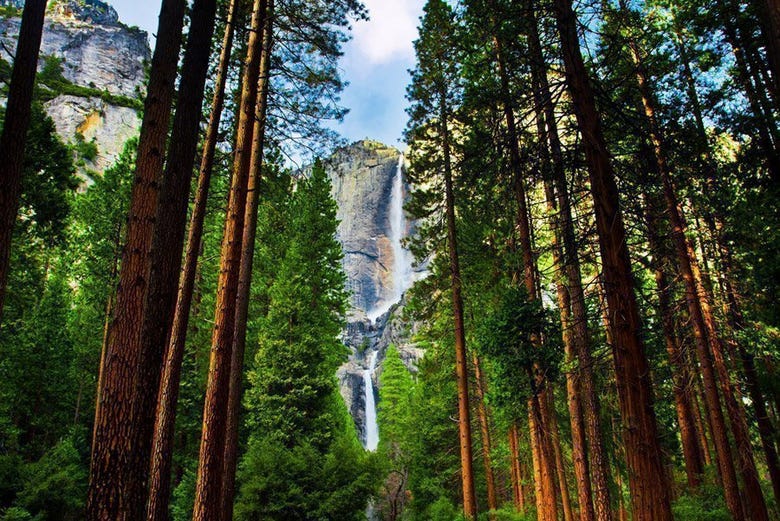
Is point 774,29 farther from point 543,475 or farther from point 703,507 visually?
point 703,507

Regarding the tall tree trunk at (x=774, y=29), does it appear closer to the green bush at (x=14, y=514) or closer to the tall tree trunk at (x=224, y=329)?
the tall tree trunk at (x=224, y=329)

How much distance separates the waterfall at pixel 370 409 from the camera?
146 feet

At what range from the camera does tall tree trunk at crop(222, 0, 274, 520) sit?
734cm

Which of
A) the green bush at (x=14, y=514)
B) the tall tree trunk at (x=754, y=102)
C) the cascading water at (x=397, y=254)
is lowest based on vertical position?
the green bush at (x=14, y=514)

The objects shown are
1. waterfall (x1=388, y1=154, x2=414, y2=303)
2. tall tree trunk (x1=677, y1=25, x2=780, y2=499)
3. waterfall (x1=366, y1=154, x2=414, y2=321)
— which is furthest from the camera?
waterfall (x1=388, y1=154, x2=414, y2=303)

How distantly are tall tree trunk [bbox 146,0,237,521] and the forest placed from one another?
0.14 feet

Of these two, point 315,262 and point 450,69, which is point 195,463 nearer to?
point 315,262

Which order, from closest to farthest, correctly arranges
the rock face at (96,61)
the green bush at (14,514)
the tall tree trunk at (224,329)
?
the tall tree trunk at (224,329)
the green bush at (14,514)
the rock face at (96,61)

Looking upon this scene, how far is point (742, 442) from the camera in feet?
25.8

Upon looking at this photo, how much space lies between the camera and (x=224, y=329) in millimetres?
5914

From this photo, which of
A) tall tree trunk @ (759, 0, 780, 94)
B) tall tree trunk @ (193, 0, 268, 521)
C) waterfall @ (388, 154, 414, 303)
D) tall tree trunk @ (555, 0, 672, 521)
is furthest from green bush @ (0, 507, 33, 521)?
waterfall @ (388, 154, 414, 303)

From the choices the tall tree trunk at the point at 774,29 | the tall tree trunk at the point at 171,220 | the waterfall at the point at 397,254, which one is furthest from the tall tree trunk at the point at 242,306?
the waterfall at the point at 397,254

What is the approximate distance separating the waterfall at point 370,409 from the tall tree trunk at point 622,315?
40.3 metres

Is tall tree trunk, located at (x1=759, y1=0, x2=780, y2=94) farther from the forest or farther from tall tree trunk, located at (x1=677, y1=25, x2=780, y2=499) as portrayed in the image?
tall tree trunk, located at (x1=677, y1=25, x2=780, y2=499)
